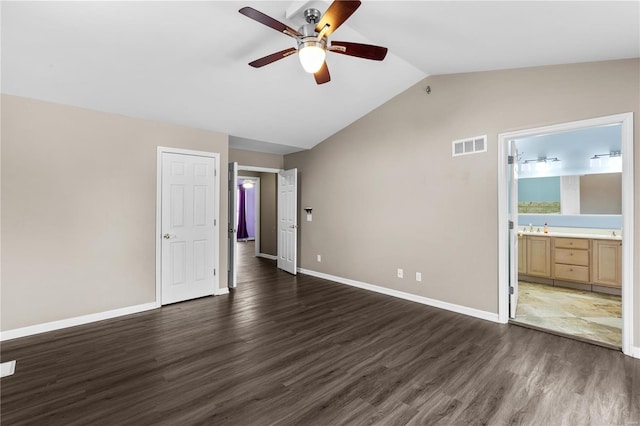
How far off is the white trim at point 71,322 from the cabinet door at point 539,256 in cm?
625

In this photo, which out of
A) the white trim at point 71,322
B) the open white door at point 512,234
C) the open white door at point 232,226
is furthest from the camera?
the open white door at point 232,226

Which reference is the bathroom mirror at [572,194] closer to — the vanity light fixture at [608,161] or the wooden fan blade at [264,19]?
the vanity light fixture at [608,161]

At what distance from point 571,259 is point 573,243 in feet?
0.89

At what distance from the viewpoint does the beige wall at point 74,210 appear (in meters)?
3.17

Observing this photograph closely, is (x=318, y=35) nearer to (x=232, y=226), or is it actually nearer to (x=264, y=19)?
(x=264, y=19)

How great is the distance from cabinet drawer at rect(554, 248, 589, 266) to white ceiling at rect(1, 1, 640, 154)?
10.8ft

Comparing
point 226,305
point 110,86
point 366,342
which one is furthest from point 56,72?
point 366,342

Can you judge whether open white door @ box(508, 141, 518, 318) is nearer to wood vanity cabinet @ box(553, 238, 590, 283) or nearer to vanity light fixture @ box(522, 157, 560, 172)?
wood vanity cabinet @ box(553, 238, 590, 283)

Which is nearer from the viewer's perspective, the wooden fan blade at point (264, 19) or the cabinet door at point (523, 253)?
the wooden fan blade at point (264, 19)

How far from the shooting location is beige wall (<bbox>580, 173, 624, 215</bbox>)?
4875 mm

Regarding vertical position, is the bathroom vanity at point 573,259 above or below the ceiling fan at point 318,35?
below

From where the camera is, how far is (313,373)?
8.14ft

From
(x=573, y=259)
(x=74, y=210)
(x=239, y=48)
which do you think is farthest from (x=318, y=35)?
(x=573, y=259)

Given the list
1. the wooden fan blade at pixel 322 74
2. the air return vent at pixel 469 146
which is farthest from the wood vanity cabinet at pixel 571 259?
the wooden fan blade at pixel 322 74
